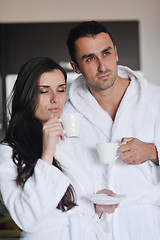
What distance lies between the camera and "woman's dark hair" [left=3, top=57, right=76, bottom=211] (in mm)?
1537

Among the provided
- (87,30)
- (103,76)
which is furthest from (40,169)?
(87,30)

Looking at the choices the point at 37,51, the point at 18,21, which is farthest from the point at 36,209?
the point at 18,21

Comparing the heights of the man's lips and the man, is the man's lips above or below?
above

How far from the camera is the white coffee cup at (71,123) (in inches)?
59.3

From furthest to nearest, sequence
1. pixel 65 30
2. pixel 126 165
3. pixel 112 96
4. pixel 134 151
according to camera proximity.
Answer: pixel 65 30
pixel 112 96
pixel 126 165
pixel 134 151

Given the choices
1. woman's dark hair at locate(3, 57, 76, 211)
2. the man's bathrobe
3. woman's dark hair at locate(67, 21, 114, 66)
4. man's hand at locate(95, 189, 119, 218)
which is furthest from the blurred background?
man's hand at locate(95, 189, 119, 218)

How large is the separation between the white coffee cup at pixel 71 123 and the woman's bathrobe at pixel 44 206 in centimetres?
19

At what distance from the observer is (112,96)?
2.04 meters

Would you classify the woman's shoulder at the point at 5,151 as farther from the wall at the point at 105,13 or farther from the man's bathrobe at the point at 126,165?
the wall at the point at 105,13

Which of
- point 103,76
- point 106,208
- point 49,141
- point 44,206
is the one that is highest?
point 103,76

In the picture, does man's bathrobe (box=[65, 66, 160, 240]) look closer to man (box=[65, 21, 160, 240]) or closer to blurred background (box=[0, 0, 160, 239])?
man (box=[65, 21, 160, 240])

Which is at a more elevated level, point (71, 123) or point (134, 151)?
point (71, 123)

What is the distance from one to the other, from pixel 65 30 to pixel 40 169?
9.60 ft

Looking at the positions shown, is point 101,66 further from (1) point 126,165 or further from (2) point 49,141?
(2) point 49,141
